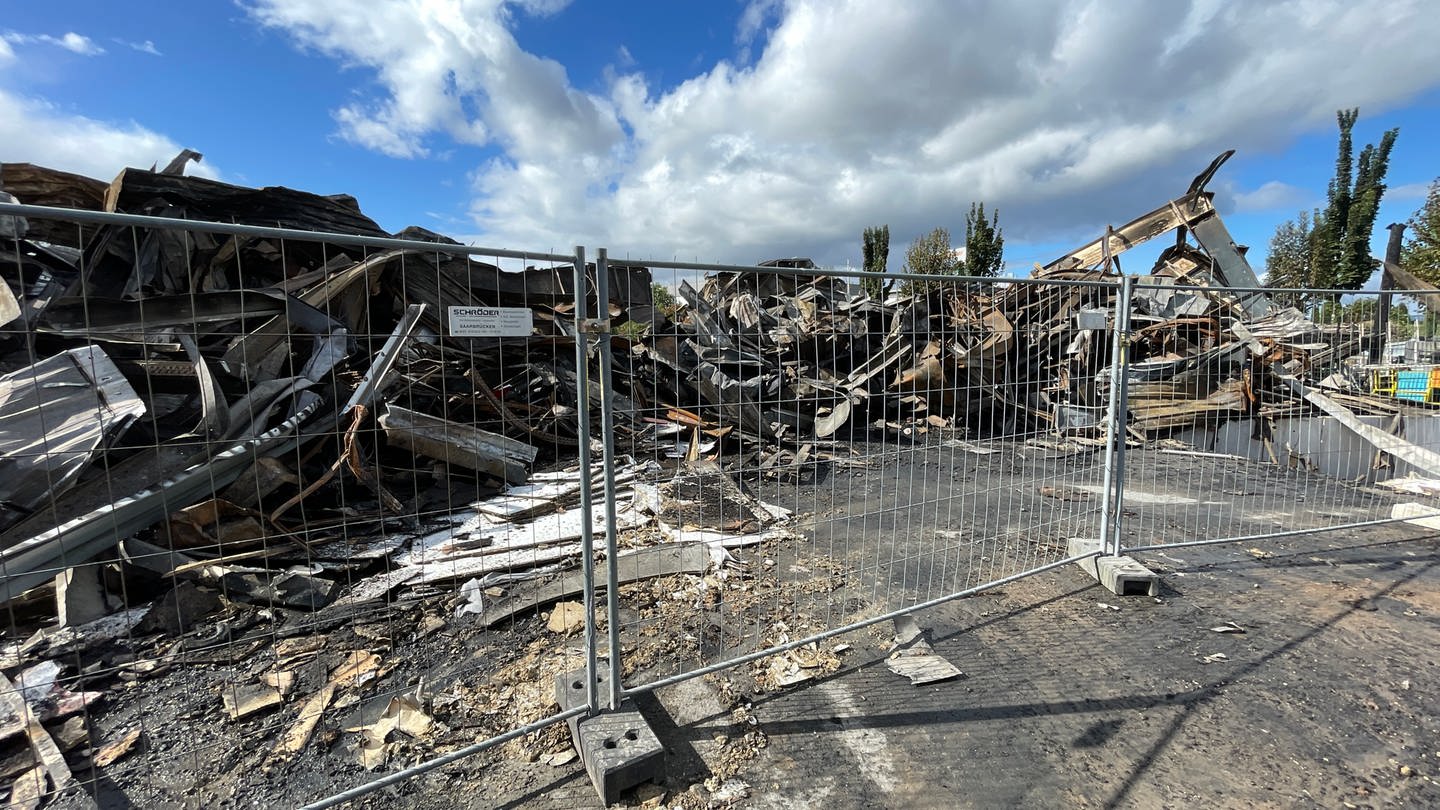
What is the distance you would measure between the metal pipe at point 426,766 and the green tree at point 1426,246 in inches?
1237

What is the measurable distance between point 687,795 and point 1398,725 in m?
3.26

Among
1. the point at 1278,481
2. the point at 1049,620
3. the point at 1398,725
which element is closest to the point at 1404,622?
the point at 1398,725

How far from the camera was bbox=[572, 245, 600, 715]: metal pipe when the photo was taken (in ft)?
7.63

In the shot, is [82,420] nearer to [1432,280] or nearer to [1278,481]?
[1278,481]

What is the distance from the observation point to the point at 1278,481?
23.6ft

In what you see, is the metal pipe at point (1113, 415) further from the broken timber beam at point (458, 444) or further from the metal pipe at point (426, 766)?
the broken timber beam at point (458, 444)

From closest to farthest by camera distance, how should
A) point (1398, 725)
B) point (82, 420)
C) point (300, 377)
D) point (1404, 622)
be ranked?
point (1398, 725)
point (1404, 622)
point (82, 420)
point (300, 377)

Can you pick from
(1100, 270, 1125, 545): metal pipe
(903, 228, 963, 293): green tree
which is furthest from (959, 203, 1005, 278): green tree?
(1100, 270, 1125, 545): metal pipe

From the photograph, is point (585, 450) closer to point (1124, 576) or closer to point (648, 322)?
point (1124, 576)

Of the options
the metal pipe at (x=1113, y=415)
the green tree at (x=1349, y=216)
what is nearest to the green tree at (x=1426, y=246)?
the green tree at (x=1349, y=216)

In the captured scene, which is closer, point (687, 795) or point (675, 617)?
point (687, 795)

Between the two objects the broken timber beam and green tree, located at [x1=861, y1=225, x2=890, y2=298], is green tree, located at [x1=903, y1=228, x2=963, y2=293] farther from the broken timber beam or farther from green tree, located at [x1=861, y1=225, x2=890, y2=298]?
the broken timber beam

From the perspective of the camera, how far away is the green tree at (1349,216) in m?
26.0

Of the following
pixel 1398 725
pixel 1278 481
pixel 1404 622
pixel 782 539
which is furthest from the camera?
pixel 1278 481
